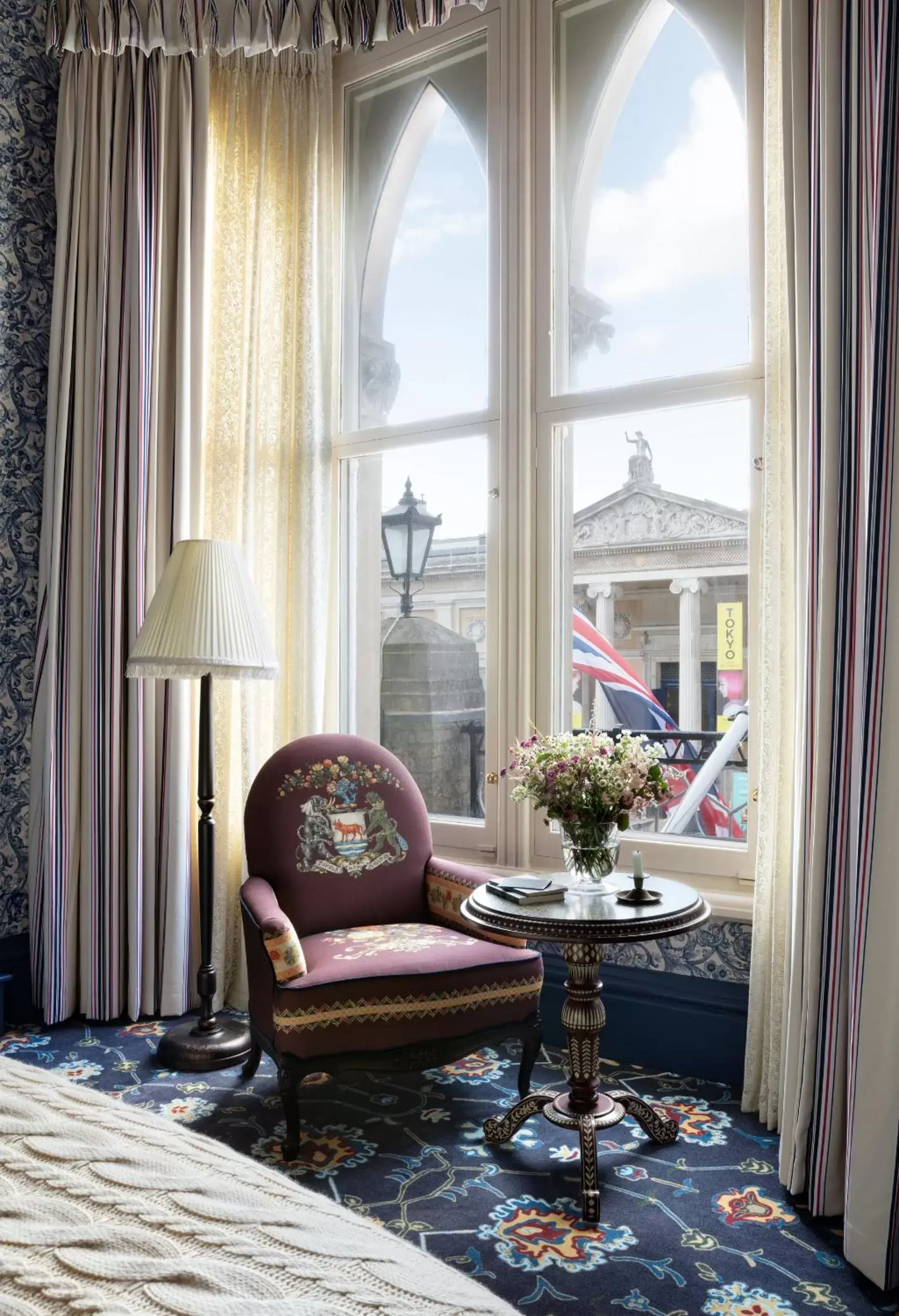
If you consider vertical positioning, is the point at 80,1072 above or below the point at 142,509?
below

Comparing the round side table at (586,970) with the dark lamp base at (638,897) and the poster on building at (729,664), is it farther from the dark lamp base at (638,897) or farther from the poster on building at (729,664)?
the poster on building at (729,664)

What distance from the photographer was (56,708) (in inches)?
134

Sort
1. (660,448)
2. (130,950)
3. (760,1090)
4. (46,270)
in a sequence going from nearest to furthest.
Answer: (760,1090) < (660,448) < (130,950) < (46,270)

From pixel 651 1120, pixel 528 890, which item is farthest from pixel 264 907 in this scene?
pixel 651 1120

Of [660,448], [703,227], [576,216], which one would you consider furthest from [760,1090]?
[576,216]

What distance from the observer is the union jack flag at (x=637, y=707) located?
2969 mm

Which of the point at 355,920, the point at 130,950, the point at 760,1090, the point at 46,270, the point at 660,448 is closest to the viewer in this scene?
the point at 760,1090

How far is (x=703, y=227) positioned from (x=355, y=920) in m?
2.28

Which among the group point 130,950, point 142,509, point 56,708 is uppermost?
point 142,509

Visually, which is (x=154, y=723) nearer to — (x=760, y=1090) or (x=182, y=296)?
(x=182, y=296)

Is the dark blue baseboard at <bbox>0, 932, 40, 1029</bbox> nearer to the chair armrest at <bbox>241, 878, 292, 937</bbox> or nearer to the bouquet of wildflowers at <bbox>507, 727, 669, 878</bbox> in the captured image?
the chair armrest at <bbox>241, 878, 292, 937</bbox>

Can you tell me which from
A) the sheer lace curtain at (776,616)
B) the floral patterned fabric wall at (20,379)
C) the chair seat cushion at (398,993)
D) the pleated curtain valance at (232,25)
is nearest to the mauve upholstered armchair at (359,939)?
the chair seat cushion at (398,993)

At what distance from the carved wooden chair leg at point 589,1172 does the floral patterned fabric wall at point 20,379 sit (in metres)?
2.18

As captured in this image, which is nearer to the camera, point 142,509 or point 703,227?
point 703,227
